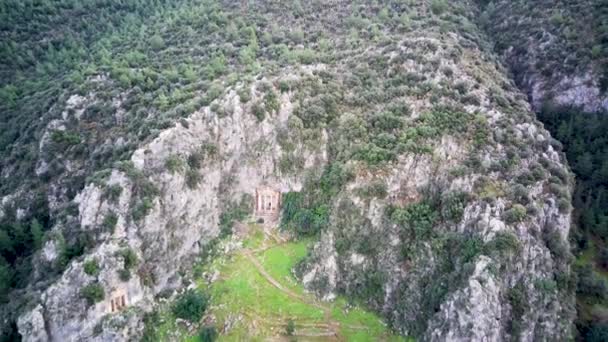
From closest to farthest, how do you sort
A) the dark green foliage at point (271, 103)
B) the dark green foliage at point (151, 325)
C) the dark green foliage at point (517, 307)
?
the dark green foliage at point (517, 307) < the dark green foliage at point (151, 325) < the dark green foliage at point (271, 103)

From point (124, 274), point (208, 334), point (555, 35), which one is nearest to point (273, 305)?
point (208, 334)

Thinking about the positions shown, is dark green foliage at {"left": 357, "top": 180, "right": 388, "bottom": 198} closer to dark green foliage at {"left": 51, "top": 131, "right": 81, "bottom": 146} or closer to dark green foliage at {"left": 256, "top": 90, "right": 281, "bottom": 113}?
dark green foliage at {"left": 256, "top": 90, "right": 281, "bottom": 113}

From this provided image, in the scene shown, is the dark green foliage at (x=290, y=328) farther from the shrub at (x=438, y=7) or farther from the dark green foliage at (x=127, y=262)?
the shrub at (x=438, y=7)

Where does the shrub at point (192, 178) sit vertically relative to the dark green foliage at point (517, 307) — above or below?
above

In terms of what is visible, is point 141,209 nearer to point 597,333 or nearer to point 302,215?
→ point 302,215

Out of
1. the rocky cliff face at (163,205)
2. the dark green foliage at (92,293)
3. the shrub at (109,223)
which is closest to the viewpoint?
the dark green foliage at (92,293)

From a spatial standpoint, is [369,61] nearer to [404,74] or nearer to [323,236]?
[404,74]

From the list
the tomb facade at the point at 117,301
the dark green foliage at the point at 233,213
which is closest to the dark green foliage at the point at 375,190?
the dark green foliage at the point at 233,213
